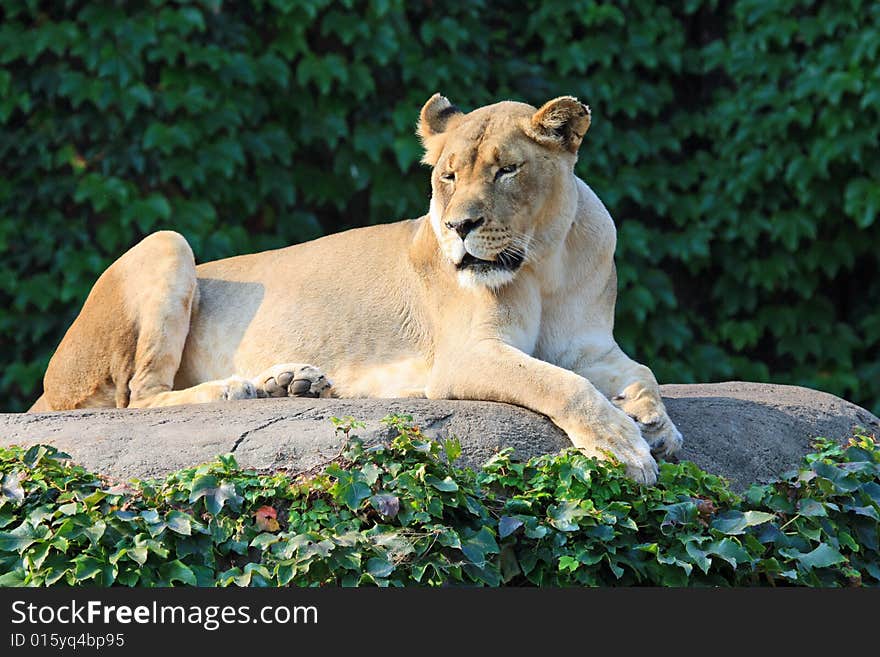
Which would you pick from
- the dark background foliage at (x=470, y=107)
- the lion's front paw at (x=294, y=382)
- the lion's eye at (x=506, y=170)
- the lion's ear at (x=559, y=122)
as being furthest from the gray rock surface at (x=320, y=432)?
the dark background foliage at (x=470, y=107)

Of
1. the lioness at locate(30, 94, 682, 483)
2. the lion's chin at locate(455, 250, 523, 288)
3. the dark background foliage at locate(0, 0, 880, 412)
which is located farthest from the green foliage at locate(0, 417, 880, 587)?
the dark background foliage at locate(0, 0, 880, 412)

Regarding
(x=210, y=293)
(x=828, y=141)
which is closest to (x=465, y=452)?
(x=210, y=293)

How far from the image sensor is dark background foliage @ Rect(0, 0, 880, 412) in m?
7.55

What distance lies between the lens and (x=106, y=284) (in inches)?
228

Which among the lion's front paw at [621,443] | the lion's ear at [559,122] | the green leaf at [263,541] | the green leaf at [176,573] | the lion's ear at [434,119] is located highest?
the lion's ear at [559,122]

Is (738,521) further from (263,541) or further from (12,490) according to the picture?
(12,490)

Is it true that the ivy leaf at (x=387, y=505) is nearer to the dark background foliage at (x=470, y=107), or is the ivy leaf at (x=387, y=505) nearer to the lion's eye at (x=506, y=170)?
the lion's eye at (x=506, y=170)

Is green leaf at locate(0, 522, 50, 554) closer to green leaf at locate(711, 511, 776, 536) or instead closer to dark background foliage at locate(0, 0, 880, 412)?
green leaf at locate(711, 511, 776, 536)

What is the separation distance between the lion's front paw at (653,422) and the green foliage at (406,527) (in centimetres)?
19

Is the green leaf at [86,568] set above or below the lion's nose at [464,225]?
below

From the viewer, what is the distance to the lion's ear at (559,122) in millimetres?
4734

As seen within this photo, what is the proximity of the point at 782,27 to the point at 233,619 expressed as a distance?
21.3 ft

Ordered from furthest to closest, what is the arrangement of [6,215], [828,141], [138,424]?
[828,141], [6,215], [138,424]

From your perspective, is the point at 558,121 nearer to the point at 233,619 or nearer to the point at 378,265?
the point at 378,265
